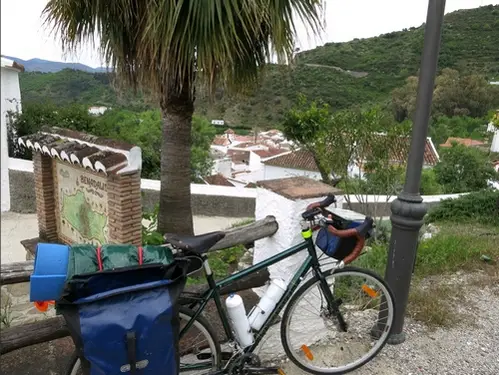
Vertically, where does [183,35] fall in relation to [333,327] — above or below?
above

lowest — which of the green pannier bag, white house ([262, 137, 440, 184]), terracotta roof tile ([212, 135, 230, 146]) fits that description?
terracotta roof tile ([212, 135, 230, 146])

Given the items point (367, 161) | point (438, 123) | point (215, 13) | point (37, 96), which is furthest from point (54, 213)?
point (438, 123)

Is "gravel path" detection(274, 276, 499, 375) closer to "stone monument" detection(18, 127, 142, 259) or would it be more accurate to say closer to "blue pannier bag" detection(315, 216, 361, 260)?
"blue pannier bag" detection(315, 216, 361, 260)

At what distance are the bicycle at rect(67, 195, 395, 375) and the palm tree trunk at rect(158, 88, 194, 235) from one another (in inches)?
119

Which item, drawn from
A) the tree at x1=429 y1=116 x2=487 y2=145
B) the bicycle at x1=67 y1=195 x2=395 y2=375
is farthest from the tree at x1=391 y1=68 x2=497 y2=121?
the bicycle at x1=67 y1=195 x2=395 y2=375

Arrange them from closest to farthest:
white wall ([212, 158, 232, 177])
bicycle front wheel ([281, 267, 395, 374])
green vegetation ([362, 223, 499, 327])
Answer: bicycle front wheel ([281, 267, 395, 374])
green vegetation ([362, 223, 499, 327])
white wall ([212, 158, 232, 177])

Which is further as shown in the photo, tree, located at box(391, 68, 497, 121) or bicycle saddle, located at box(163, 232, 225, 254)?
tree, located at box(391, 68, 497, 121)

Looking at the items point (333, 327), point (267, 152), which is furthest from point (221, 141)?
point (333, 327)

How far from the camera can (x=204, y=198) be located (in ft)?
32.0

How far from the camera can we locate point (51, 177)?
5273 mm

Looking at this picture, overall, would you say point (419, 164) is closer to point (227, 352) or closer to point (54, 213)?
point (227, 352)

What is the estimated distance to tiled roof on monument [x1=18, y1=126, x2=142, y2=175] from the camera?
404 centimetres

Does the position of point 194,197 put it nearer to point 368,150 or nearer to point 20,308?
point 368,150

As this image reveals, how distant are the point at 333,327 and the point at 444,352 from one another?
79 cm
